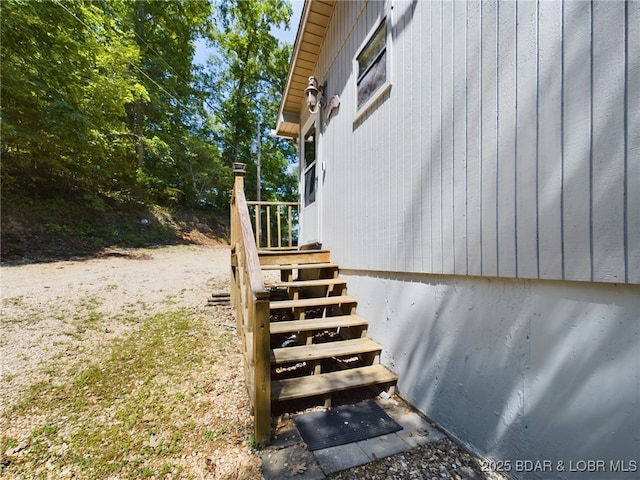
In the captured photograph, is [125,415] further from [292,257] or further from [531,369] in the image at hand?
[531,369]

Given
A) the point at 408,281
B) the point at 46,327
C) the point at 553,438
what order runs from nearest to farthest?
the point at 553,438 < the point at 408,281 < the point at 46,327

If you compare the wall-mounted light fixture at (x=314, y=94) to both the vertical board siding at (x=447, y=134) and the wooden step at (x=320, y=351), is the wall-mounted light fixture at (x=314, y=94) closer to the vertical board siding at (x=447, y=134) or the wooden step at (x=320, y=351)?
the vertical board siding at (x=447, y=134)

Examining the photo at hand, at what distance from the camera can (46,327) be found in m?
3.79

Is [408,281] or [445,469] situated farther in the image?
[408,281]

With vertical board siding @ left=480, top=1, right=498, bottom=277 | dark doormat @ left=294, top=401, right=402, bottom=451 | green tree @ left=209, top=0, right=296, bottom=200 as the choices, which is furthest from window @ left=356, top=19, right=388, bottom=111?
green tree @ left=209, top=0, right=296, bottom=200

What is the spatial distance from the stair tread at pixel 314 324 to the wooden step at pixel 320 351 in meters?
0.17

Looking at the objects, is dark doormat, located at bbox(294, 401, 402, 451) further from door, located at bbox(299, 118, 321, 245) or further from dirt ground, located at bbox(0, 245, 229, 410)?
door, located at bbox(299, 118, 321, 245)

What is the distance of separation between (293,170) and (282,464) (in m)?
18.2

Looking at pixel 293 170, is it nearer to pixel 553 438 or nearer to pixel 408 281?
pixel 408 281

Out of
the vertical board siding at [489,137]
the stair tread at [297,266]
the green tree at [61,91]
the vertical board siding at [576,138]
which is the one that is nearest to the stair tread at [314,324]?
the stair tread at [297,266]

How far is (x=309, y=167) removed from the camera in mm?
5746

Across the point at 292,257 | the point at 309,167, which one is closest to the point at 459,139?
the point at 292,257

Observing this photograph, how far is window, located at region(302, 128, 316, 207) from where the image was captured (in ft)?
18.2

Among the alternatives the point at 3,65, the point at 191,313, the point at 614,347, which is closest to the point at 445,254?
the point at 614,347
